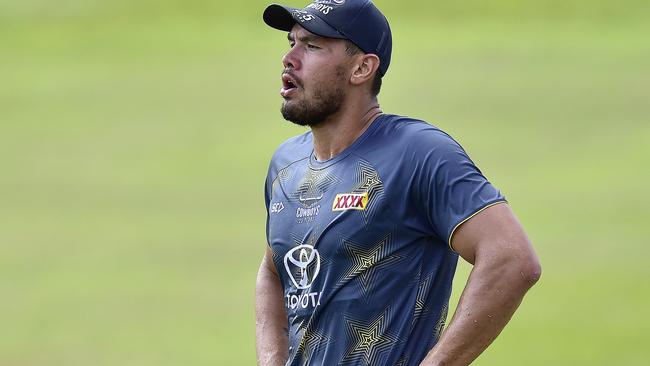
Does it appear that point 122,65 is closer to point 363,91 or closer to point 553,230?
point 553,230

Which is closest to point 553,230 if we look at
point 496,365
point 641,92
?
point 496,365

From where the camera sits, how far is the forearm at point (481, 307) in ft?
13.4

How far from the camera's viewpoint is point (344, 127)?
15.2 feet

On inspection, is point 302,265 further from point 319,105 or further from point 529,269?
point 529,269

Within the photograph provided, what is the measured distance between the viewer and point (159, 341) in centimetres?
1192

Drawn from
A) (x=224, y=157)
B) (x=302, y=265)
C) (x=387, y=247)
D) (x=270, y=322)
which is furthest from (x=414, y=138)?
(x=224, y=157)

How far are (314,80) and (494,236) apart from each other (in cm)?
93

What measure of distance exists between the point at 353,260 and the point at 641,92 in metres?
13.3

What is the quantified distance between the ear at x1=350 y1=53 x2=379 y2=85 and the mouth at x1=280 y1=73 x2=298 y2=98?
0.66 ft

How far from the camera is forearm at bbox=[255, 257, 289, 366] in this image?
483cm

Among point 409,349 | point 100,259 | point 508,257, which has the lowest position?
point 100,259

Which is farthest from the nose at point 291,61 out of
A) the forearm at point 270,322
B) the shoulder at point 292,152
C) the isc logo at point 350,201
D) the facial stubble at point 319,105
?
the forearm at point 270,322

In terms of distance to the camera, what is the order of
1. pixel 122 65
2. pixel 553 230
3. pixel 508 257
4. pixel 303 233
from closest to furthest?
1. pixel 508 257
2. pixel 303 233
3. pixel 553 230
4. pixel 122 65

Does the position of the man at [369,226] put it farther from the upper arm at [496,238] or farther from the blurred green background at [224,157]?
the blurred green background at [224,157]
